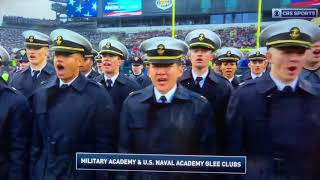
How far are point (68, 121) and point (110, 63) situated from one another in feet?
3.80

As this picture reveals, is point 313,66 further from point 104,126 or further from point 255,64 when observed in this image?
point 104,126

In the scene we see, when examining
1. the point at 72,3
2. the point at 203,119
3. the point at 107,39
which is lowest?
the point at 203,119

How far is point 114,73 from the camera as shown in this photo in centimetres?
314

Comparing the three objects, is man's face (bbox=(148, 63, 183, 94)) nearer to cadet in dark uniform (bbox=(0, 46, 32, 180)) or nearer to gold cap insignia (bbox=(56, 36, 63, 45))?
gold cap insignia (bbox=(56, 36, 63, 45))

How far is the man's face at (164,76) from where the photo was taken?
2.02 m

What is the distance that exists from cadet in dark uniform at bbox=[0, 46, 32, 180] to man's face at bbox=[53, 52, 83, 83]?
0.26 metres

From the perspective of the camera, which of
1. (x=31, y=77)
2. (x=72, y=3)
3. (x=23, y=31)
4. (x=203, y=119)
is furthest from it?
(x=31, y=77)

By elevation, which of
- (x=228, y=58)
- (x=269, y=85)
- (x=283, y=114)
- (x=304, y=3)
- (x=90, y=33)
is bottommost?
(x=283, y=114)

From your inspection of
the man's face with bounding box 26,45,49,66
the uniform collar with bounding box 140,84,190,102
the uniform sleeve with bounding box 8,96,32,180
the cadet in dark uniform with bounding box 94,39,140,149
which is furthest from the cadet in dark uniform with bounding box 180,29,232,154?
the man's face with bounding box 26,45,49,66

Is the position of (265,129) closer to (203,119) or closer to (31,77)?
(203,119)

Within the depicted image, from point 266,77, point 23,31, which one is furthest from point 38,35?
point 266,77

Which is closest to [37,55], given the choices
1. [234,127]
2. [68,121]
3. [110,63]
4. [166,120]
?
[110,63]

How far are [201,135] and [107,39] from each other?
1.21 m

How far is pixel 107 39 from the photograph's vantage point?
114 inches
